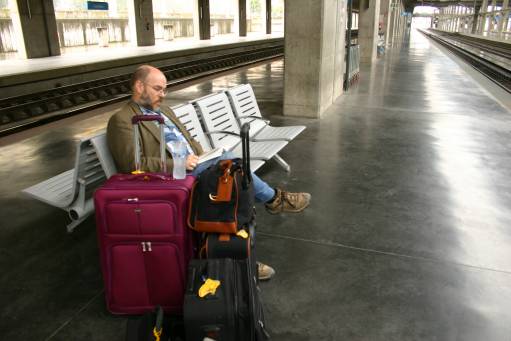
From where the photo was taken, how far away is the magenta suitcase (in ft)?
6.81

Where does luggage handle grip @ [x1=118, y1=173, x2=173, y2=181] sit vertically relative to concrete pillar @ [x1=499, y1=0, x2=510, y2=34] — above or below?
below

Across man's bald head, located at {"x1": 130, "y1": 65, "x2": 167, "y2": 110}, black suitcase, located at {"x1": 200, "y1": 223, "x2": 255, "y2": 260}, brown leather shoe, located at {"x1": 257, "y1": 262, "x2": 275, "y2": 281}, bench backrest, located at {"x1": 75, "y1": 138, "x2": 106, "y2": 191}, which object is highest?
man's bald head, located at {"x1": 130, "y1": 65, "x2": 167, "y2": 110}

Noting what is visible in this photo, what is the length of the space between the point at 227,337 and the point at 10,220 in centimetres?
249

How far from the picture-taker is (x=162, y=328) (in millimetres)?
1968

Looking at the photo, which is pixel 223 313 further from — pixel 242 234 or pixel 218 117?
pixel 218 117

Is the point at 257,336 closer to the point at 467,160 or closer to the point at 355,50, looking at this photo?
the point at 467,160

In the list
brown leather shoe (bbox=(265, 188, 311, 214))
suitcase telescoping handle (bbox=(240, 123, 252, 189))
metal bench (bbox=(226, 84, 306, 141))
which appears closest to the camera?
suitcase telescoping handle (bbox=(240, 123, 252, 189))

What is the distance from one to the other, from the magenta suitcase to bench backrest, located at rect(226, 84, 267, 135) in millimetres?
2413

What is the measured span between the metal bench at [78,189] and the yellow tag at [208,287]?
1278mm

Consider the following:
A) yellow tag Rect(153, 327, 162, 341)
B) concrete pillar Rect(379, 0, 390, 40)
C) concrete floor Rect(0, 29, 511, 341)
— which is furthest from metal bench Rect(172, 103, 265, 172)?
concrete pillar Rect(379, 0, 390, 40)

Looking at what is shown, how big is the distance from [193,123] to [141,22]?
22452 mm

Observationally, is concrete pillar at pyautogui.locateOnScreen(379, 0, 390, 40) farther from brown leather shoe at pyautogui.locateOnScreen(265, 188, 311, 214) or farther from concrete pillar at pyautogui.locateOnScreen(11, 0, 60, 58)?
brown leather shoe at pyautogui.locateOnScreen(265, 188, 311, 214)

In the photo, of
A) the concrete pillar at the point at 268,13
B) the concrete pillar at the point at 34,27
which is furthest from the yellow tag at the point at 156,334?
the concrete pillar at the point at 268,13

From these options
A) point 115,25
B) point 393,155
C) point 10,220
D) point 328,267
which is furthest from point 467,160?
point 115,25
